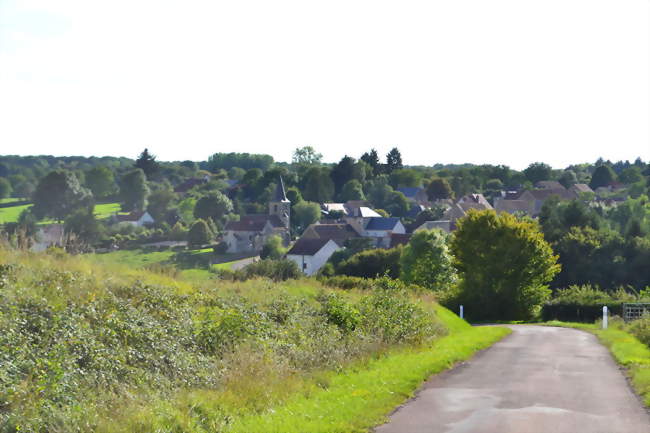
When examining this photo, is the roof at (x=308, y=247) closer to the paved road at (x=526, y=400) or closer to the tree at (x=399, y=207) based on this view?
the tree at (x=399, y=207)

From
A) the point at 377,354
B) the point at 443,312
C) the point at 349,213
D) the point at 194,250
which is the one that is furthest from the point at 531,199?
the point at 377,354

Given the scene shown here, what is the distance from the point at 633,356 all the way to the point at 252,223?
114480mm

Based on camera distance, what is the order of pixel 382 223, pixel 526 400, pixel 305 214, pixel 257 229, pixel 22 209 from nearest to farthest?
1. pixel 526 400
2. pixel 257 229
3. pixel 382 223
4. pixel 305 214
5. pixel 22 209

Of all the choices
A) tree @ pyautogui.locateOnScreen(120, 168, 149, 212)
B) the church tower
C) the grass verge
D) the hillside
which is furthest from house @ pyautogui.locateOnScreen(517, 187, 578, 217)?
the grass verge

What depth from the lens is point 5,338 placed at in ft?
37.4

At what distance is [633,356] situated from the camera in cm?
1938

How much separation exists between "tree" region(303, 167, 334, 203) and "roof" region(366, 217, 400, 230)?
98.9 ft

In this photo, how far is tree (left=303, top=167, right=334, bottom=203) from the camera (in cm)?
17638

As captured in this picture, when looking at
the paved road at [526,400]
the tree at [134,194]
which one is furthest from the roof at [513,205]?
the paved road at [526,400]

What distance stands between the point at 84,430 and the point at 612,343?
19.2 m

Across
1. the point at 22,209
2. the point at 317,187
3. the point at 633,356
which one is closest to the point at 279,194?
the point at 317,187

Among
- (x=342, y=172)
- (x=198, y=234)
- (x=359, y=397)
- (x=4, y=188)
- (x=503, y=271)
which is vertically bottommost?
(x=198, y=234)

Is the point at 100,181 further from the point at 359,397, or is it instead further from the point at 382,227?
the point at 359,397

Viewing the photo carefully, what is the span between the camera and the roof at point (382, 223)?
473 ft
